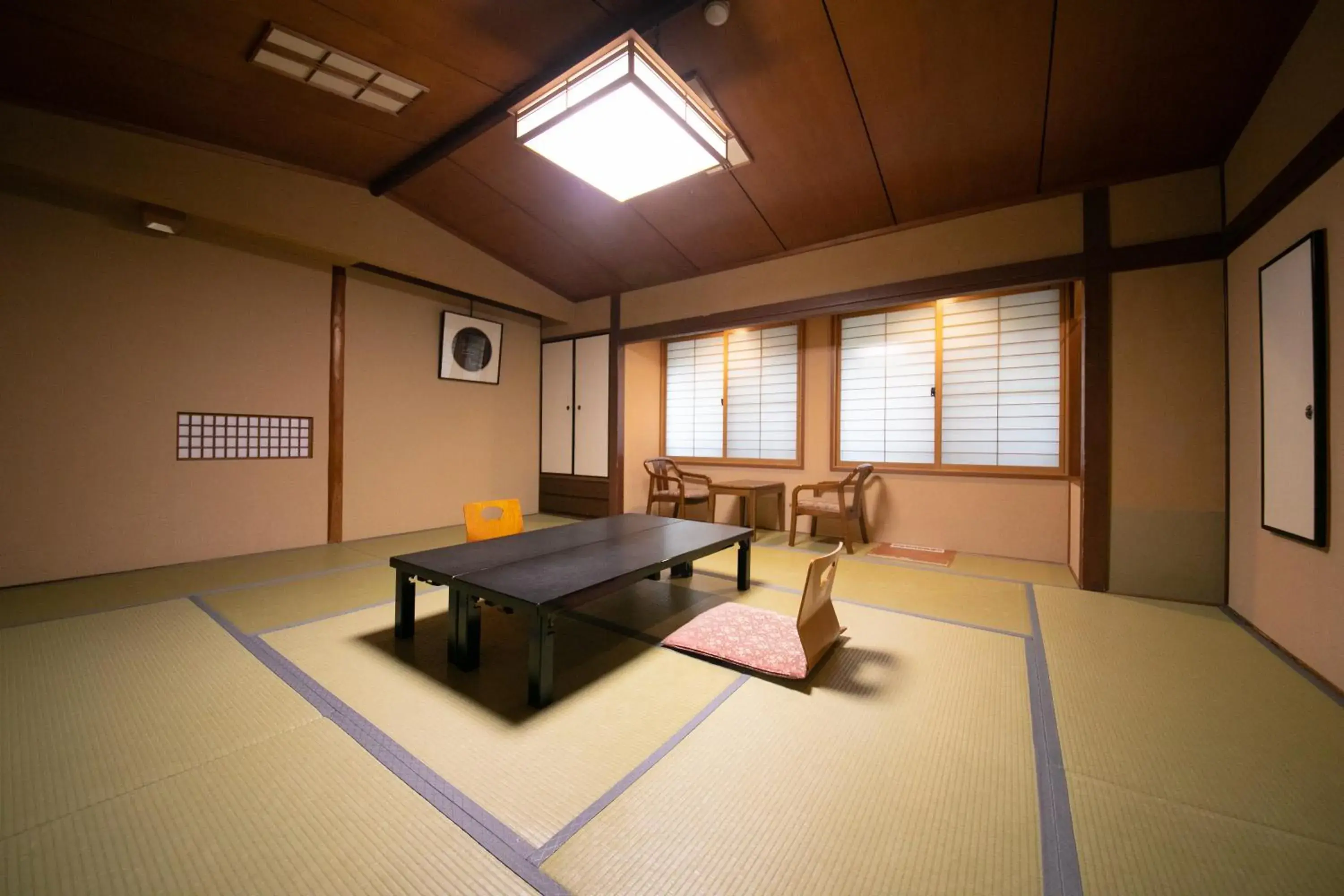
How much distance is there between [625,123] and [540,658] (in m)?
2.52

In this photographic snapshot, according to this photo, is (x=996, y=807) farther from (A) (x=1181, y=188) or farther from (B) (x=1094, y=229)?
(A) (x=1181, y=188)

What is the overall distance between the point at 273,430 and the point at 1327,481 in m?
6.48

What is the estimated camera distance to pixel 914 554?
13.8ft

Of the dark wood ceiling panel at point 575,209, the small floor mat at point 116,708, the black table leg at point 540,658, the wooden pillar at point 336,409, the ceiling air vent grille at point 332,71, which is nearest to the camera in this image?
the small floor mat at point 116,708

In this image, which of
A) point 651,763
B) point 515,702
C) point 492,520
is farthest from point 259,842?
point 492,520

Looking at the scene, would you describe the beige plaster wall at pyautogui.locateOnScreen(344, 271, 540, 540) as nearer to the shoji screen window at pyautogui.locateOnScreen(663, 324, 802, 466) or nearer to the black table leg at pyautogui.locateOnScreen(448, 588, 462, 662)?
the shoji screen window at pyautogui.locateOnScreen(663, 324, 802, 466)

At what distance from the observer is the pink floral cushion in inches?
79.0

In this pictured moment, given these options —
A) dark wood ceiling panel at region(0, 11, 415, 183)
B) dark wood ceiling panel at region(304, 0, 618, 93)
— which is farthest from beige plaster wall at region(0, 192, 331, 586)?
dark wood ceiling panel at region(304, 0, 618, 93)

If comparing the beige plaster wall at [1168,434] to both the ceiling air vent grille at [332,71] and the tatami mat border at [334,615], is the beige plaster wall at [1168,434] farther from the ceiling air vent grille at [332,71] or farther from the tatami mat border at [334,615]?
the ceiling air vent grille at [332,71]

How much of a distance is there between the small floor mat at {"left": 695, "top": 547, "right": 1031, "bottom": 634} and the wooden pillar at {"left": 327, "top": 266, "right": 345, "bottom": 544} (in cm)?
339

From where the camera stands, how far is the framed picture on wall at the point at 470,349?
5.25 m

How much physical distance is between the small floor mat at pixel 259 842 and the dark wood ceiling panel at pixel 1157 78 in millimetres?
3992

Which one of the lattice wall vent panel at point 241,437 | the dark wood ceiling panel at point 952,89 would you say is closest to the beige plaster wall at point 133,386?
the lattice wall vent panel at point 241,437

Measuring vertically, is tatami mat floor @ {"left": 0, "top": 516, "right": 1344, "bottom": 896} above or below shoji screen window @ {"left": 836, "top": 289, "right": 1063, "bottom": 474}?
below
